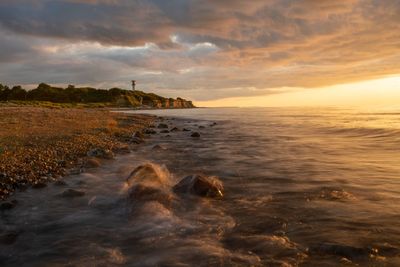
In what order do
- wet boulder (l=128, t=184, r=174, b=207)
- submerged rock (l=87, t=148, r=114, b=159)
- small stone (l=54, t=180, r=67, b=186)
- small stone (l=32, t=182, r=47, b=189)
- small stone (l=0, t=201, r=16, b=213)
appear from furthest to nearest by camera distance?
submerged rock (l=87, t=148, r=114, b=159) → small stone (l=54, t=180, r=67, b=186) → small stone (l=32, t=182, r=47, b=189) → wet boulder (l=128, t=184, r=174, b=207) → small stone (l=0, t=201, r=16, b=213)

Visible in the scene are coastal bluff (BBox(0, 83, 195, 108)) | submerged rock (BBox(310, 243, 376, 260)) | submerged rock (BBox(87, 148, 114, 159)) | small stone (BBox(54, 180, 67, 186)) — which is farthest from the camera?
coastal bluff (BBox(0, 83, 195, 108))

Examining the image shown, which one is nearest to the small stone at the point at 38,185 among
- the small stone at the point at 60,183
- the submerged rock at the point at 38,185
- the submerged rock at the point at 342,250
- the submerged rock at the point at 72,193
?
the submerged rock at the point at 38,185

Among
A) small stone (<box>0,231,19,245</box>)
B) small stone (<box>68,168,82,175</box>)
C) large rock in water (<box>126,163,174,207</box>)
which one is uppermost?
large rock in water (<box>126,163,174,207</box>)

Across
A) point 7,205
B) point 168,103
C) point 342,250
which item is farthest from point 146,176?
point 168,103

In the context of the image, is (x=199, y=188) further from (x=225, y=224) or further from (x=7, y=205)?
(x=7, y=205)

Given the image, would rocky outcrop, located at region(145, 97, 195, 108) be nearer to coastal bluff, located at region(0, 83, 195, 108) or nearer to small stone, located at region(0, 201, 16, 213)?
coastal bluff, located at region(0, 83, 195, 108)

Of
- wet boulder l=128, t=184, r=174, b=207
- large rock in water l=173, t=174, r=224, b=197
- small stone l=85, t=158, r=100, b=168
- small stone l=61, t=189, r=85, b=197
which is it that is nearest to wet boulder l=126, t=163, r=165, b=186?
large rock in water l=173, t=174, r=224, b=197

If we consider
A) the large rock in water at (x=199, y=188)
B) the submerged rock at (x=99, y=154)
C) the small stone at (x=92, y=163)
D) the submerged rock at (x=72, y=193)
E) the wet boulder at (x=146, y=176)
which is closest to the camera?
the submerged rock at (x=72, y=193)

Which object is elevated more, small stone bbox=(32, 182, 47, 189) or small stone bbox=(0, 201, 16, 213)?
small stone bbox=(32, 182, 47, 189)

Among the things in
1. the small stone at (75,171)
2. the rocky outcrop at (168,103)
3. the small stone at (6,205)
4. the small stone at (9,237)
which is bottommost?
the small stone at (9,237)

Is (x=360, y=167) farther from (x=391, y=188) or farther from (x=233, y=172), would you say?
(x=233, y=172)

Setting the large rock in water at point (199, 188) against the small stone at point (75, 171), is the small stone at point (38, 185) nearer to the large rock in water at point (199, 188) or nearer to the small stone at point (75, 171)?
the small stone at point (75, 171)

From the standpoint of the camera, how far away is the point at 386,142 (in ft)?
65.1

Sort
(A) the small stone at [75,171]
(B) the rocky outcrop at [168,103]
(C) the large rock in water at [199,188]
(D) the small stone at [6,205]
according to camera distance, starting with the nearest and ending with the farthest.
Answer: (D) the small stone at [6,205] → (C) the large rock in water at [199,188] → (A) the small stone at [75,171] → (B) the rocky outcrop at [168,103]
